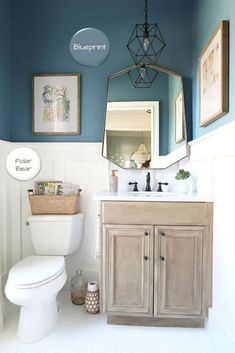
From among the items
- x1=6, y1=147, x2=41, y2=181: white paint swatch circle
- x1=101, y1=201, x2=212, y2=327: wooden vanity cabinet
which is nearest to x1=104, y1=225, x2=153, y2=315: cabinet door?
x1=101, y1=201, x2=212, y2=327: wooden vanity cabinet

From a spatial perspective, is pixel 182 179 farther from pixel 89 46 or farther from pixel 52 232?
pixel 89 46

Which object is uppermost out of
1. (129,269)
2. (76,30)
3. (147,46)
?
(76,30)

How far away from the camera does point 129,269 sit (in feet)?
6.18

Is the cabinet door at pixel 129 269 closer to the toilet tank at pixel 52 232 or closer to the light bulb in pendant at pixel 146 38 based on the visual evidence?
the toilet tank at pixel 52 232

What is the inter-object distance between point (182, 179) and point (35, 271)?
129 cm

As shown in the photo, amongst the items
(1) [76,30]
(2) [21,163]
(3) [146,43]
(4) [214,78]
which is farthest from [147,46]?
(2) [21,163]

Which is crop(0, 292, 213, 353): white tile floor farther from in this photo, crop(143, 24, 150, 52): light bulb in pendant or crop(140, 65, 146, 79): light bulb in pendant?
crop(143, 24, 150, 52): light bulb in pendant

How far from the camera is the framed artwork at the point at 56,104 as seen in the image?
94.6 inches

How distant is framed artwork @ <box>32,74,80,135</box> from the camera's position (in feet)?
7.88

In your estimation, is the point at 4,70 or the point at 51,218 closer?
the point at 51,218

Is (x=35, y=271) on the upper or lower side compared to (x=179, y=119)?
lower

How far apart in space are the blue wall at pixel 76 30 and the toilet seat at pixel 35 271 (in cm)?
107

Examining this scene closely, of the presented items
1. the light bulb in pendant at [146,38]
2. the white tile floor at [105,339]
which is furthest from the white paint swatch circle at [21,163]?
the light bulb in pendant at [146,38]

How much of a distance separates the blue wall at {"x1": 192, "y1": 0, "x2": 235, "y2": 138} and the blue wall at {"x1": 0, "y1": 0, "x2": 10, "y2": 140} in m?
1.63
